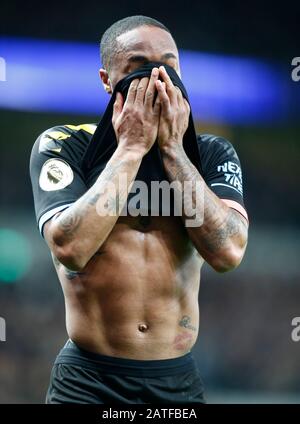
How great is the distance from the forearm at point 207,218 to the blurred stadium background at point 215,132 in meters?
2.93

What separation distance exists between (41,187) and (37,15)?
341 centimetres

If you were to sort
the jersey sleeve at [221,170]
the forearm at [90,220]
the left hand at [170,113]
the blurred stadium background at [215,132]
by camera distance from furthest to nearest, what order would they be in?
the blurred stadium background at [215,132]
the jersey sleeve at [221,170]
the left hand at [170,113]
the forearm at [90,220]

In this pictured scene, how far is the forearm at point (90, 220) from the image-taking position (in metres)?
1.74

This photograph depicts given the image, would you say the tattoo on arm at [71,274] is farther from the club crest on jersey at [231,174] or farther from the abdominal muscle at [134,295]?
the club crest on jersey at [231,174]

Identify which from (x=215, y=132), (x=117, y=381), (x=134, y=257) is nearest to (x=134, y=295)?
(x=134, y=257)

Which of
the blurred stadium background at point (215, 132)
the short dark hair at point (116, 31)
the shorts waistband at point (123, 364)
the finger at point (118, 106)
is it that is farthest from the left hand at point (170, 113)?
the blurred stadium background at point (215, 132)

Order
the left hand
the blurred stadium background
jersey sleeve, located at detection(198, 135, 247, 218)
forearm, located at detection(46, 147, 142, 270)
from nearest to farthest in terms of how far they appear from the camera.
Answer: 1. forearm, located at detection(46, 147, 142, 270)
2. the left hand
3. jersey sleeve, located at detection(198, 135, 247, 218)
4. the blurred stadium background

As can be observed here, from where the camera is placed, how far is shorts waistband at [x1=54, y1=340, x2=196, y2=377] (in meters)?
1.80

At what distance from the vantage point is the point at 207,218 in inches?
70.8

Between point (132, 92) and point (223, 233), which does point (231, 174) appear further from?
point (132, 92)

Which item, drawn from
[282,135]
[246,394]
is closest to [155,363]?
[246,394]

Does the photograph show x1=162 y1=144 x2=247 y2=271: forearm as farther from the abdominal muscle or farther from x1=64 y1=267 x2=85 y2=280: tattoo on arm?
x1=64 y1=267 x2=85 y2=280: tattoo on arm

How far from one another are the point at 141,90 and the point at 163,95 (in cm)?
7

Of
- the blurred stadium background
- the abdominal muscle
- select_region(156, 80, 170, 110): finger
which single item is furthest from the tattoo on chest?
the blurred stadium background
